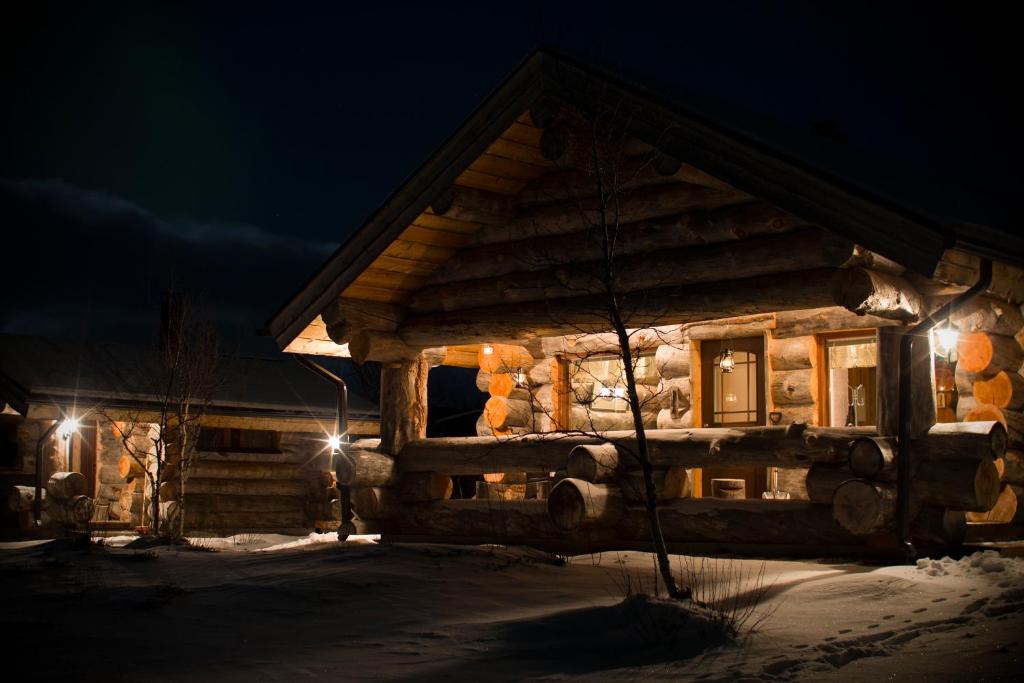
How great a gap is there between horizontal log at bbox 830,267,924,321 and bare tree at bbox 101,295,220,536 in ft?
35.8

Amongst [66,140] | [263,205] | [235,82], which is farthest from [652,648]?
[235,82]

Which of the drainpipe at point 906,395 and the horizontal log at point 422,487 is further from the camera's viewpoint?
the horizontal log at point 422,487

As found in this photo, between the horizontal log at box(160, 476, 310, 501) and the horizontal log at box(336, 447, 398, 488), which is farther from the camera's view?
the horizontal log at box(160, 476, 310, 501)

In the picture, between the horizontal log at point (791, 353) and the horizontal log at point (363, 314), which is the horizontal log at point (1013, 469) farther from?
the horizontal log at point (363, 314)

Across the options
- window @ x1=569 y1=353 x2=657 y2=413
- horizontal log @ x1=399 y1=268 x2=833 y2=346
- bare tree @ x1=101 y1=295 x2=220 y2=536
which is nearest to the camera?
horizontal log @ x1=399 y1=268 x2=833 y2=346

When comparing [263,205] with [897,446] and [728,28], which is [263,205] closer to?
[728,28]

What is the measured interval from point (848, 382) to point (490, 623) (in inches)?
361

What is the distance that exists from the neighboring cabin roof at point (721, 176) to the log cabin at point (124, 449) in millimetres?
9628

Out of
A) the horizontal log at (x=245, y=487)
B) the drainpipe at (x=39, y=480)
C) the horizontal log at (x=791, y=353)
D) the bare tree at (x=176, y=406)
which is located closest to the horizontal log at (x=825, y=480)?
the horizontal log at (x=791, y=353)

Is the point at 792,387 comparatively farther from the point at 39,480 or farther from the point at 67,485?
the point at 39,480

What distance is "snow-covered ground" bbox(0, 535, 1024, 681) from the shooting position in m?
6.46

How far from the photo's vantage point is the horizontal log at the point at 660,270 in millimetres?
10828

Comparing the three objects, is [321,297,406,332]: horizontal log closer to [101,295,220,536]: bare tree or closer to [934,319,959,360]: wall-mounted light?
[101,295,220,536]: bare tree

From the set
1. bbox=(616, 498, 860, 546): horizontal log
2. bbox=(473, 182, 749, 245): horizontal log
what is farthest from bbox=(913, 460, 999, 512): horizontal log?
bbox=(473, 182, 749, 245): horizontal log
